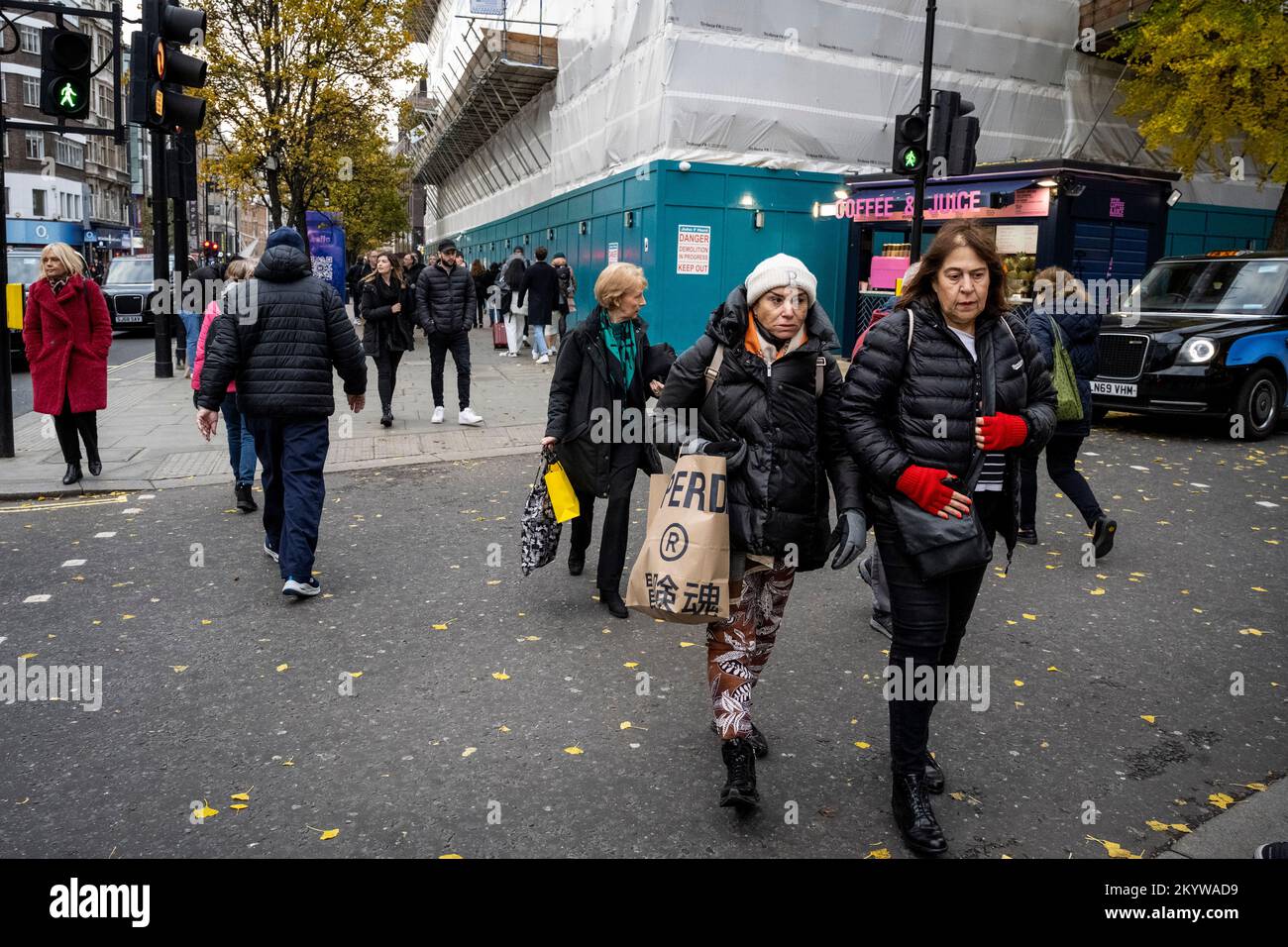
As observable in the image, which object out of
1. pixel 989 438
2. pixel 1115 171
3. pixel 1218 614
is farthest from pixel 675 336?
pixel 989 438

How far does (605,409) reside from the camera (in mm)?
5715

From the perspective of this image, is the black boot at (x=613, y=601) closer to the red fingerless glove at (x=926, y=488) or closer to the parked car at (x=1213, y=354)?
the red fingerless glove at (x=926, y=488)

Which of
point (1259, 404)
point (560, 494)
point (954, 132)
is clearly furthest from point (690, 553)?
point (1259, 404)

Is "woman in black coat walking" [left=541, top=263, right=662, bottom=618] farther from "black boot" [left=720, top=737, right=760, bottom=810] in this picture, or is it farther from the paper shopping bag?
the paper shopping bag

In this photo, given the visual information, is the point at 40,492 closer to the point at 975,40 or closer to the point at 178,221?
the point at 178,221

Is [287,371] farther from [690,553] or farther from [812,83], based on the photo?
[812,83]

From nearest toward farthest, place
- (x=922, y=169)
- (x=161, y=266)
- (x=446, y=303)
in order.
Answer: (x=446, y=303), (x=922, y=169), (x=161, y=266)

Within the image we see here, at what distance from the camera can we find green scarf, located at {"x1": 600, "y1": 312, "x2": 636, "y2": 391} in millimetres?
5754

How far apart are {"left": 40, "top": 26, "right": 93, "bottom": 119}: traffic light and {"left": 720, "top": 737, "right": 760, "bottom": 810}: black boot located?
8754 mm

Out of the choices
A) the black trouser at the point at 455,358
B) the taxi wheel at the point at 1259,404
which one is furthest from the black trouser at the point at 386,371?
the taxi wheel at the point at 1259,404

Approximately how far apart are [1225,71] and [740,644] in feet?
59.3

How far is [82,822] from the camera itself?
343 centimetres

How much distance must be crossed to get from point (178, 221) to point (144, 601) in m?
12.9

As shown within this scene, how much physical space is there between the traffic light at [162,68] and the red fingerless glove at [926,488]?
353 inches
